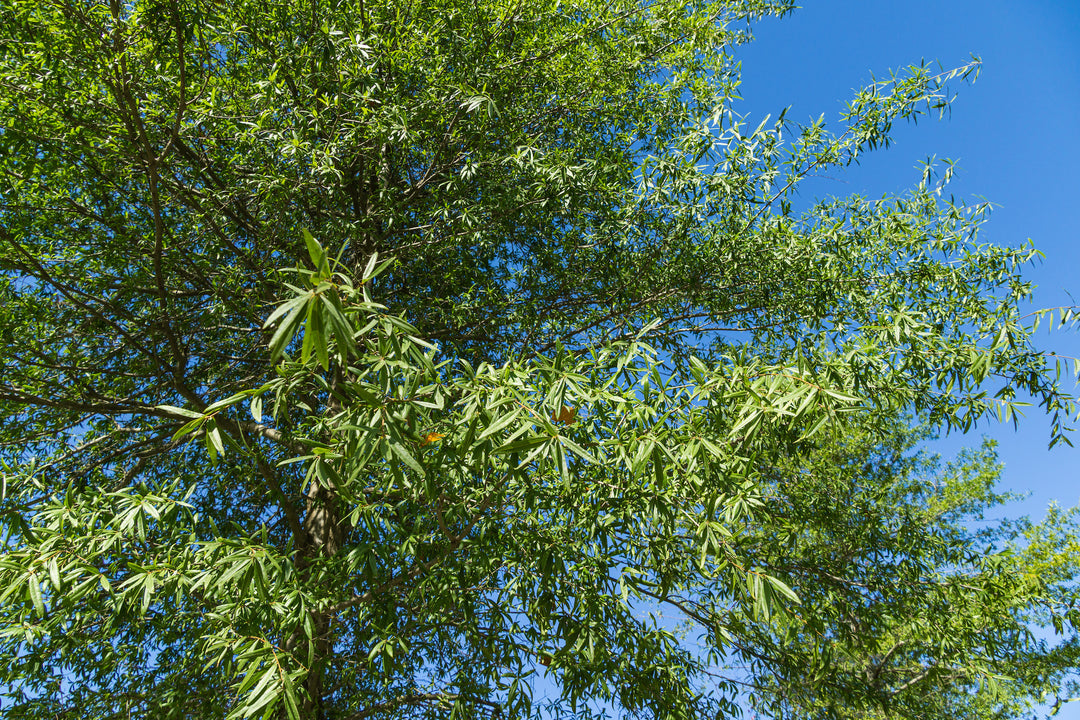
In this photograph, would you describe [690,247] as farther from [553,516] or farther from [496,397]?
[496,397]

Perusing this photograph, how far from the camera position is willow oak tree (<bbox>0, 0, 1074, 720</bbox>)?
105 inches

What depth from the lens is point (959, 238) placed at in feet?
13.9

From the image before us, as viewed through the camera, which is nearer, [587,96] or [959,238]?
[959,238]

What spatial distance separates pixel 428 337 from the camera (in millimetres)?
4816

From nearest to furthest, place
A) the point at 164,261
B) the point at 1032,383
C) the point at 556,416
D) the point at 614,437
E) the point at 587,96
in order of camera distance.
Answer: the point at 556,416
the point at 614,437
the point at 1032,383
the point at 164,261
the point at 587,96

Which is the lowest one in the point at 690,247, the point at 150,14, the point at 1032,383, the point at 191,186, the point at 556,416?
the point at 1032,383

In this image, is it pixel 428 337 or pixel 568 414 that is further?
pixel 428 337

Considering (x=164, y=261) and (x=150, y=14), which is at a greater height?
(x=150, y=14)

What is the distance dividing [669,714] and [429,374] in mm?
2076

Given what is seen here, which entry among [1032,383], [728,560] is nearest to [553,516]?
[728,560]

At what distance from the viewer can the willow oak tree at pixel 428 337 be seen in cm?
267

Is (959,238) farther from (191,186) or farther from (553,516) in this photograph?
(191,186)

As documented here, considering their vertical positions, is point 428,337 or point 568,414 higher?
point 428,337

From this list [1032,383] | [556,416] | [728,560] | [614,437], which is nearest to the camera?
[556,416]
